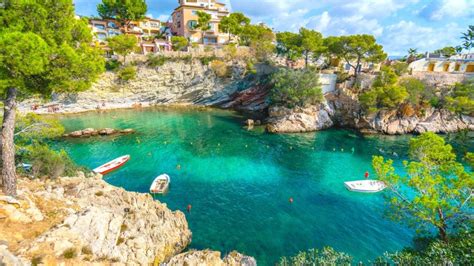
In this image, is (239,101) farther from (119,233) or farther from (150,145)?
(119,233)

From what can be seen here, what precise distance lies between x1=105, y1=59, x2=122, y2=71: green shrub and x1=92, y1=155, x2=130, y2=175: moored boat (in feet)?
114

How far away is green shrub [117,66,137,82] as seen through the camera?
53.1 m

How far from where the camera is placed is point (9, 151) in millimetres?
10828

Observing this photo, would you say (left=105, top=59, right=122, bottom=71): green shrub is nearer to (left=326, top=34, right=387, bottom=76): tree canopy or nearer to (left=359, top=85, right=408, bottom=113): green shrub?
(left=326, top=34, right=387, bottom=76): tree canopy

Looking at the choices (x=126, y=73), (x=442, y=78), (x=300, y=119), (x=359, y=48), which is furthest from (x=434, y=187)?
(x=126, y=73)

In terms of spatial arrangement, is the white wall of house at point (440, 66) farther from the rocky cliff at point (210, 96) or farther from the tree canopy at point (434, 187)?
the tree canopy at point (434, 187)

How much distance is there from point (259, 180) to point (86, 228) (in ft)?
54.0

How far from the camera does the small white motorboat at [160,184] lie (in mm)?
20375

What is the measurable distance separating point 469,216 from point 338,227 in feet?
23.6

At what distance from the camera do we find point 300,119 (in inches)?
1544

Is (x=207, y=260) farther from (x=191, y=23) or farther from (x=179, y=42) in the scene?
(x=191, y=23)

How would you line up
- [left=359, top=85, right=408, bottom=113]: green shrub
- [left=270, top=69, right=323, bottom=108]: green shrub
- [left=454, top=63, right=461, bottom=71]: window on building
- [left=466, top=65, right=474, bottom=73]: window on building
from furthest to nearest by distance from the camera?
1. [left=454, top=63, right=461, bottom=71]: window on building
2. [left=466, top=65, right=474, bottom=73]: window on building
3. [left=270, top=69, right=323, bottom=108]: green shrub
4. [left=359, top=85, right=408, bottom=113]: green shrub

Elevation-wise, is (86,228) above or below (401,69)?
below

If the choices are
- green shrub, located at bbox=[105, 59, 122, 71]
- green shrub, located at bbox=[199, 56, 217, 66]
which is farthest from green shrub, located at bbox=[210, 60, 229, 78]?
green shrub, located at bbox=[105, 59, 122, 71]
